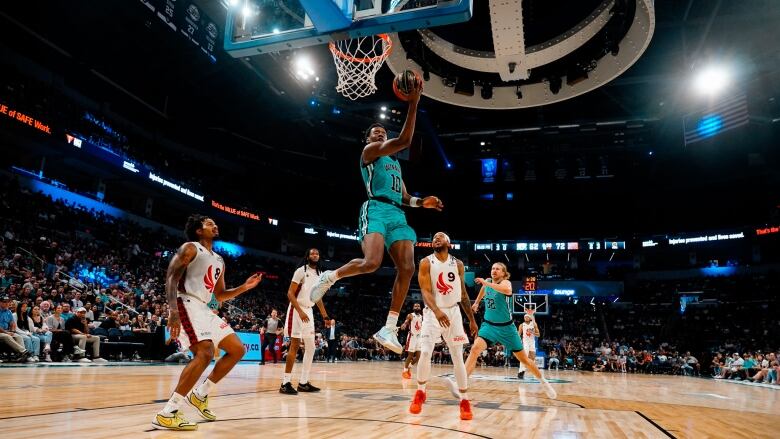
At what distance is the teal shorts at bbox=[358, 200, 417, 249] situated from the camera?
5.30 m

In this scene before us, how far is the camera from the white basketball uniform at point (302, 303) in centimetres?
772

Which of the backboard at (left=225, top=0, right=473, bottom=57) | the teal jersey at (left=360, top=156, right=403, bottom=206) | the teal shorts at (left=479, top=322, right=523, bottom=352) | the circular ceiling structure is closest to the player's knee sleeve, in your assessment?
the teal jersey at (left=360, top=156, right=403, bottom=206)

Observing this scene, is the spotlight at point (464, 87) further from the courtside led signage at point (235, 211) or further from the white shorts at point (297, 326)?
the courtside led signage at point (235, 211)

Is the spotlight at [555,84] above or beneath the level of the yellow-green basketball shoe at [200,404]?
above

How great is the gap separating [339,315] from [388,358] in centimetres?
563

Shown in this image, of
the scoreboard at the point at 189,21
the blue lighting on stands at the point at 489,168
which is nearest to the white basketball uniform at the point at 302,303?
the scoreboard at the point at 189,21

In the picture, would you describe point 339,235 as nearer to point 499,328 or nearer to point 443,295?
point 499,328

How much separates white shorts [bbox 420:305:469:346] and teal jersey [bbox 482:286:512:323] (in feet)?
6.65

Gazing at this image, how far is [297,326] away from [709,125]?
64.6ft

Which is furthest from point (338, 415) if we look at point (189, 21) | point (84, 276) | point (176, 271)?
point (84, 276)

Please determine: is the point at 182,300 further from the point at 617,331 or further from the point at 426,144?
the point at 617,331

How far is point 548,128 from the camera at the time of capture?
Answer: 24219 millimetres

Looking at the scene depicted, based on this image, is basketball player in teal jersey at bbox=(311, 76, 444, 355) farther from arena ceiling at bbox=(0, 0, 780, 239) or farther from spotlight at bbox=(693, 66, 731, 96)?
spotlight at bbox=(693, 66, 731, 96)

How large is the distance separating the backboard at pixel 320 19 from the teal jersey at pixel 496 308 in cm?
402
